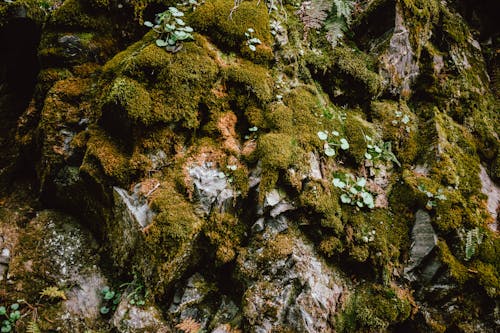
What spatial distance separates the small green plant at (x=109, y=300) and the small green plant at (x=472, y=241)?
12.7 ft

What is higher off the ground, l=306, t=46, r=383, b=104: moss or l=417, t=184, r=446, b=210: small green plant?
l=306, t=46, r=383, b=104: moss

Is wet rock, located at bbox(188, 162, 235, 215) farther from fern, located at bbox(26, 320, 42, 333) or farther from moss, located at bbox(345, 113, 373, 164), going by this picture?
fern, located at bbox(26, 320, 42, 333)

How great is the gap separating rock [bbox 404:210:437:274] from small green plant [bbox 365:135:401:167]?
0.82 m

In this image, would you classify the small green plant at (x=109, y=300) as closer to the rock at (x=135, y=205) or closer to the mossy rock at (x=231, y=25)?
the rock at (x=135, y=205)

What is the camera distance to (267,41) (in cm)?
421

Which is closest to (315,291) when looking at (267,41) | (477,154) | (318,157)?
(318,157)

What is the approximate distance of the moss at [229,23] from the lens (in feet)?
13.2

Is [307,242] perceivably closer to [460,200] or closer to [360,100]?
[460,200]

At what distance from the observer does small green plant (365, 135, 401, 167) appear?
4076mm

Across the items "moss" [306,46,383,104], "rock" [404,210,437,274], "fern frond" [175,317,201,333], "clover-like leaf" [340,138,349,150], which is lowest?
"fern frond" [175,317,201,333]

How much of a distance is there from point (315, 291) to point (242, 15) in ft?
11.7

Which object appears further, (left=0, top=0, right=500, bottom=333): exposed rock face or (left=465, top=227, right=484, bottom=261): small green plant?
(left=465, top=227, right=484, bottom=261): small green plant

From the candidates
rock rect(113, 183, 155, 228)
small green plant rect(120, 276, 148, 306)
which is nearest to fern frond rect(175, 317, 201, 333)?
small green plant rect(120, 276, 148, 306)

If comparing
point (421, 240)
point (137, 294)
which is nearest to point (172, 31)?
point (137, 294)
